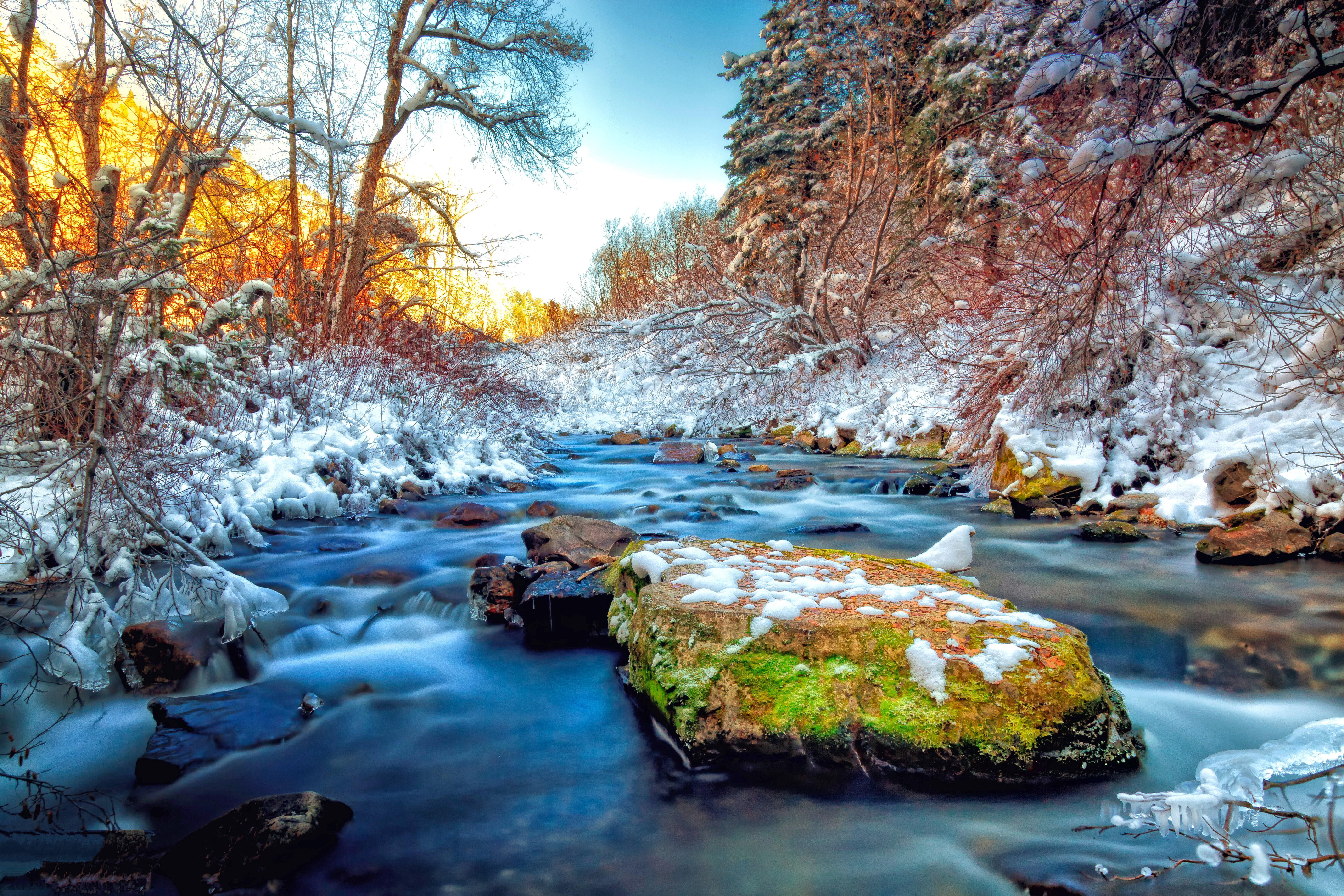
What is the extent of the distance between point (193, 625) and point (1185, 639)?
4933 mm

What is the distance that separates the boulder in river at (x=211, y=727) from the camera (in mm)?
2332

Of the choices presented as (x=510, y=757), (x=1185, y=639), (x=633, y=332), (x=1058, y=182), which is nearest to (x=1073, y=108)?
(x=1058, y=182)

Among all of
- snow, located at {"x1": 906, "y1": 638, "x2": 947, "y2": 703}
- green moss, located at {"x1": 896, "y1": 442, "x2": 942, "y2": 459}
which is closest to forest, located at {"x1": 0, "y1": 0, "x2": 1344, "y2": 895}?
snow, located at {"x1": 906, "y1": 638, "x2": 947, "y2": 703}

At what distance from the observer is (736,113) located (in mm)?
15391

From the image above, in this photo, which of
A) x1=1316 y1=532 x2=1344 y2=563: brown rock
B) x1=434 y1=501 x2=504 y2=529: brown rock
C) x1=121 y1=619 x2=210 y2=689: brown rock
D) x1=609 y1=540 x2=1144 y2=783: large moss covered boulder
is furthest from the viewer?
x1=434 y1=501 x2=504 y2=529: brown rock

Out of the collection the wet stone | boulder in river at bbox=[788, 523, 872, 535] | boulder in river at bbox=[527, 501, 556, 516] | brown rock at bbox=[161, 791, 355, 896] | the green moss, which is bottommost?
brown rock at bbox=[161, 791, 355, 896]

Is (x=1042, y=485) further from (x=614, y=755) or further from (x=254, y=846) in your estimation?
(x=254, y=846)

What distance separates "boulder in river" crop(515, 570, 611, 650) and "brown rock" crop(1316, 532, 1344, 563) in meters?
4.42

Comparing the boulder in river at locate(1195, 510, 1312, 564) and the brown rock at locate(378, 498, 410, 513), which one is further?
the brown rock at locate(378, 498, 410, 513)

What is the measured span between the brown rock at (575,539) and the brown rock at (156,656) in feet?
6.16

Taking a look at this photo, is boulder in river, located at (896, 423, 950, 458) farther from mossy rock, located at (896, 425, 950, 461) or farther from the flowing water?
the flowing water

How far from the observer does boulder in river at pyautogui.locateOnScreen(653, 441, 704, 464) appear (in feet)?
32.7

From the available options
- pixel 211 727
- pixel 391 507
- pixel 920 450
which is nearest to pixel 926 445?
pixel 920 450

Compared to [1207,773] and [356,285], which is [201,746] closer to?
[1207,773]
